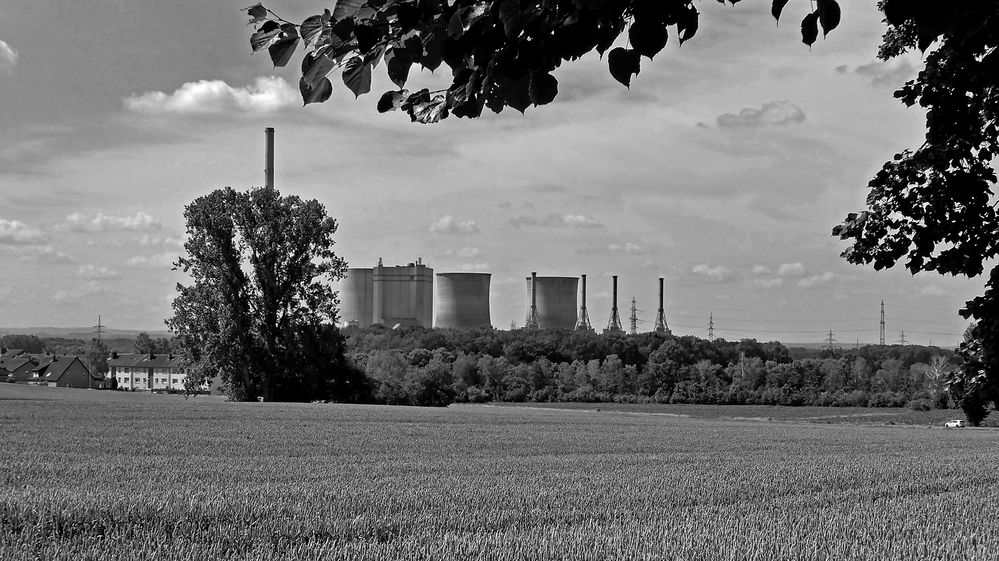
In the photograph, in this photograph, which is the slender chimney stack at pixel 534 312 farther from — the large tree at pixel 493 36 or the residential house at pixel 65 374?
the large tree at pixel 493 36

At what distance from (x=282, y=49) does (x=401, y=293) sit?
119103 mm

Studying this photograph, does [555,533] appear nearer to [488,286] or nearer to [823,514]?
[823,514]

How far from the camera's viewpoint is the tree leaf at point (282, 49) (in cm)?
423

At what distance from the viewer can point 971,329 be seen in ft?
33.2

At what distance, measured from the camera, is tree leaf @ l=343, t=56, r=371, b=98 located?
4.30m

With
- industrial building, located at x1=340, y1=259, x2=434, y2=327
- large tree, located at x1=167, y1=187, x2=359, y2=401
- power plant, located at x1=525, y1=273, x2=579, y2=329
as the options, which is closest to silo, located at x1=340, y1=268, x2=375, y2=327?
industrial building, located at x1=340, y1=259, x2=434, y2=327

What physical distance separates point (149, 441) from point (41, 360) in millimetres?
165755

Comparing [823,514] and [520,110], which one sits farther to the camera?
[823,514]

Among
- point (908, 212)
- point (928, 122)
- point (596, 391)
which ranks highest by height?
point (928, 122)

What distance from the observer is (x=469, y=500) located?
1261cm

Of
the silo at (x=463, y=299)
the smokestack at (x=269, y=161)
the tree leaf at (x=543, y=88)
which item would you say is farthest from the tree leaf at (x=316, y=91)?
the silo at (x=463, y=299)

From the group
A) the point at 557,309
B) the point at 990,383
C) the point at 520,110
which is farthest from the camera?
the point at 557,309

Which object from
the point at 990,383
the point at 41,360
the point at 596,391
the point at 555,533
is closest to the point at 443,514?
the point at 555,533

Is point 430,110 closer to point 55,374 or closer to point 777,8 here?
point 777,8
